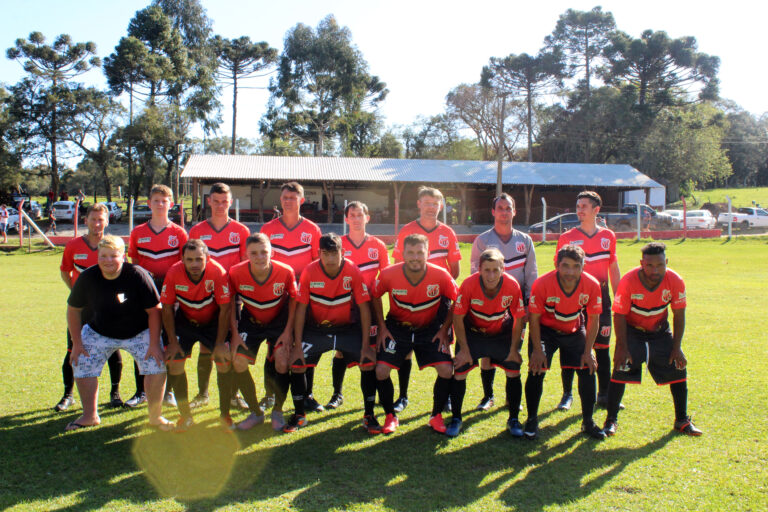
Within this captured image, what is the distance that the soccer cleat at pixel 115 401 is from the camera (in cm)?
521

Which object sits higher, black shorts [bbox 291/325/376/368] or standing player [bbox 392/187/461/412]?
standing player [bbox 392/187/461/412]

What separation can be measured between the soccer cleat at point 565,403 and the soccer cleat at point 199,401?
330 centimetres

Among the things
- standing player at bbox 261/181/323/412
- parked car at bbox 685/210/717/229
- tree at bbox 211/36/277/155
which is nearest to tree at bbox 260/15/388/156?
tree at bbox 211/36/277/155

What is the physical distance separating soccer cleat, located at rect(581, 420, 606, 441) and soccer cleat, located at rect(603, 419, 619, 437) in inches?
2.3

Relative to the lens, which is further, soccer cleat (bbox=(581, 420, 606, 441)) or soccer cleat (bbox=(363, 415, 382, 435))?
soccer cleat (bbox=(363, 415, 382, 435))

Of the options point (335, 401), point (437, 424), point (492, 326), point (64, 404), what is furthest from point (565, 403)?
point (64, 404)

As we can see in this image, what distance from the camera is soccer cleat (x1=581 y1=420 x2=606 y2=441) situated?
4.43m

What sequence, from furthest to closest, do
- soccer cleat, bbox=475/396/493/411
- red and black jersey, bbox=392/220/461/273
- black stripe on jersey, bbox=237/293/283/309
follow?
red and black jersey, bbox=392/220/461/273, soccer cleat, bbox=475/396/493/411, black stripe on jersey, bbox=237/293/283/309

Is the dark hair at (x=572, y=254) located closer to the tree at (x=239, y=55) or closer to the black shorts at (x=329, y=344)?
the black shorts at (x=329, y=344)

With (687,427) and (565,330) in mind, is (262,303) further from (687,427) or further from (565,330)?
(687,427)

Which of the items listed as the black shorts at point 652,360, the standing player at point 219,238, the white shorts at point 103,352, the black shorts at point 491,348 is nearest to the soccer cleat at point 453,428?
the black shorts at point 491,348

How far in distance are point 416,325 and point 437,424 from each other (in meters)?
0.83

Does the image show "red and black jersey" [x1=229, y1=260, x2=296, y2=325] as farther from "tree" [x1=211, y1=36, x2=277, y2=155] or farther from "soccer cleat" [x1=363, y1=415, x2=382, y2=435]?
"tree" [x1=211, y1=36, x2=277, y2=155]

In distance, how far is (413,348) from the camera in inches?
190
